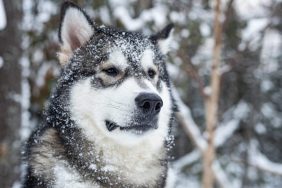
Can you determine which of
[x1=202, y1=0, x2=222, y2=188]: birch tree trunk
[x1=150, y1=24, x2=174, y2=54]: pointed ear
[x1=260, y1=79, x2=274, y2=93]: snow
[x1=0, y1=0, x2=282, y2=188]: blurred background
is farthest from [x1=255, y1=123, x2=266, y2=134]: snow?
[x1=150, y1=24, x2=174, y2=54]: pointed ear

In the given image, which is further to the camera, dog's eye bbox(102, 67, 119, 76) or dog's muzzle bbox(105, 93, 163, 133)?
dog's eye bbox(102, 67, 119, 76)

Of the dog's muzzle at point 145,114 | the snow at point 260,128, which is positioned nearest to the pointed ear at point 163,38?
the dog's muzzle at point 145,114

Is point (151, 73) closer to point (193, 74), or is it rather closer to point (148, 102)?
point (148, 102)

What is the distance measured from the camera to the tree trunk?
603 centimetres

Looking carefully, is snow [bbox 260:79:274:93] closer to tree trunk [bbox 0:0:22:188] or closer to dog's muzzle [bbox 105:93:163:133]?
tree trunk [bbox 0:0:22:188]

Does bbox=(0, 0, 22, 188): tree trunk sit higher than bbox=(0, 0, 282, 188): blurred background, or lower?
lower

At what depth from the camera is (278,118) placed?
1101 cm

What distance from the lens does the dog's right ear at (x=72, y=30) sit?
3.48 metres

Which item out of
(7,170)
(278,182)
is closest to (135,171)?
(7,170)

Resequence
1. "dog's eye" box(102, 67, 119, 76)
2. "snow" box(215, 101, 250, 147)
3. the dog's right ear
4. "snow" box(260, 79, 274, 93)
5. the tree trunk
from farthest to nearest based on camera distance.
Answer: "snow" box(260, 79, 274, 93) < "snow" box(215, 101, 250, 147) < the tree trunk < the dog's right ear < "dog's eye" box(102, 67, 119, 76)

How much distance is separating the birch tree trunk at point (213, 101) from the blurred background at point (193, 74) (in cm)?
16

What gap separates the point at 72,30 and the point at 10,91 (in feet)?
9.39

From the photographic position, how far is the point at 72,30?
3.54 meters

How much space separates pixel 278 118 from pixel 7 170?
674 cm
